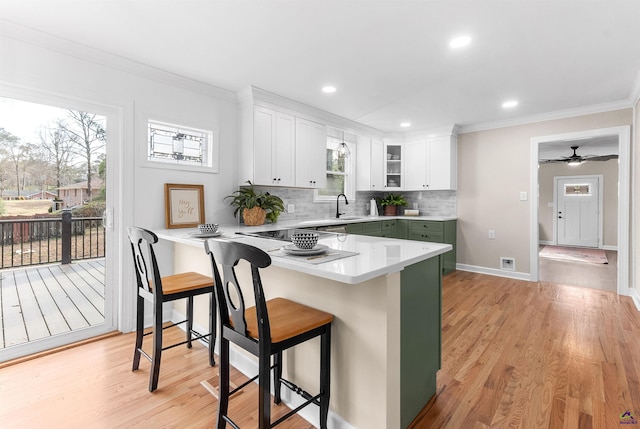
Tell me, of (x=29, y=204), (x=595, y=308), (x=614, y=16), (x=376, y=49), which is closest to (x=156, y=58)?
(x=29, y=204)

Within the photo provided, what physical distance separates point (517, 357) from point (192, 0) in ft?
10.8

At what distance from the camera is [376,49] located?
8.05ft

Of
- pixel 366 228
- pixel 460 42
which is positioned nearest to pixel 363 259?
pixel 460 42

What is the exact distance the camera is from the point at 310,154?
4.00 meters

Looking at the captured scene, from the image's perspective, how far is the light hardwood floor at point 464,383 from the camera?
1.67m

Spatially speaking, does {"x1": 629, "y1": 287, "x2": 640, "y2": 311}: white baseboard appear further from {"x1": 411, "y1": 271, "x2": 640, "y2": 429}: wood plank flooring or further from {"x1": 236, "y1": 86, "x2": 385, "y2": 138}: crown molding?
{"x1": 236, "y1": 86, "x2": 385, "y2": 138}: crown molding

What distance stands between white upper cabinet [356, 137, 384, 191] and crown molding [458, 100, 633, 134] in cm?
137

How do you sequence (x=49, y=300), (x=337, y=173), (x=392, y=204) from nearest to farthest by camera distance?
1. (x=49, y=300)
2. (x=337, y=173)
3. (x=392, y=204)

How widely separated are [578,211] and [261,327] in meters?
9.53

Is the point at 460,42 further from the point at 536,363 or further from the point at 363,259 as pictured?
the point at 536,363

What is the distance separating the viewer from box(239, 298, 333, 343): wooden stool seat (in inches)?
53.7

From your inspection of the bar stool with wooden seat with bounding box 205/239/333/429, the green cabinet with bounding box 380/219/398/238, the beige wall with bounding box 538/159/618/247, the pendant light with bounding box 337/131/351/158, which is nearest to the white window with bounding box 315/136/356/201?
the pendant light with bounding box 337/131/351/158

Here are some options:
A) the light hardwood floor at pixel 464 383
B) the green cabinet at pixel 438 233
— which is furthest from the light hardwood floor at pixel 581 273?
the light hardwood floor at pixel 464 383

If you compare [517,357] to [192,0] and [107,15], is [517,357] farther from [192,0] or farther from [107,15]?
[107,15]
